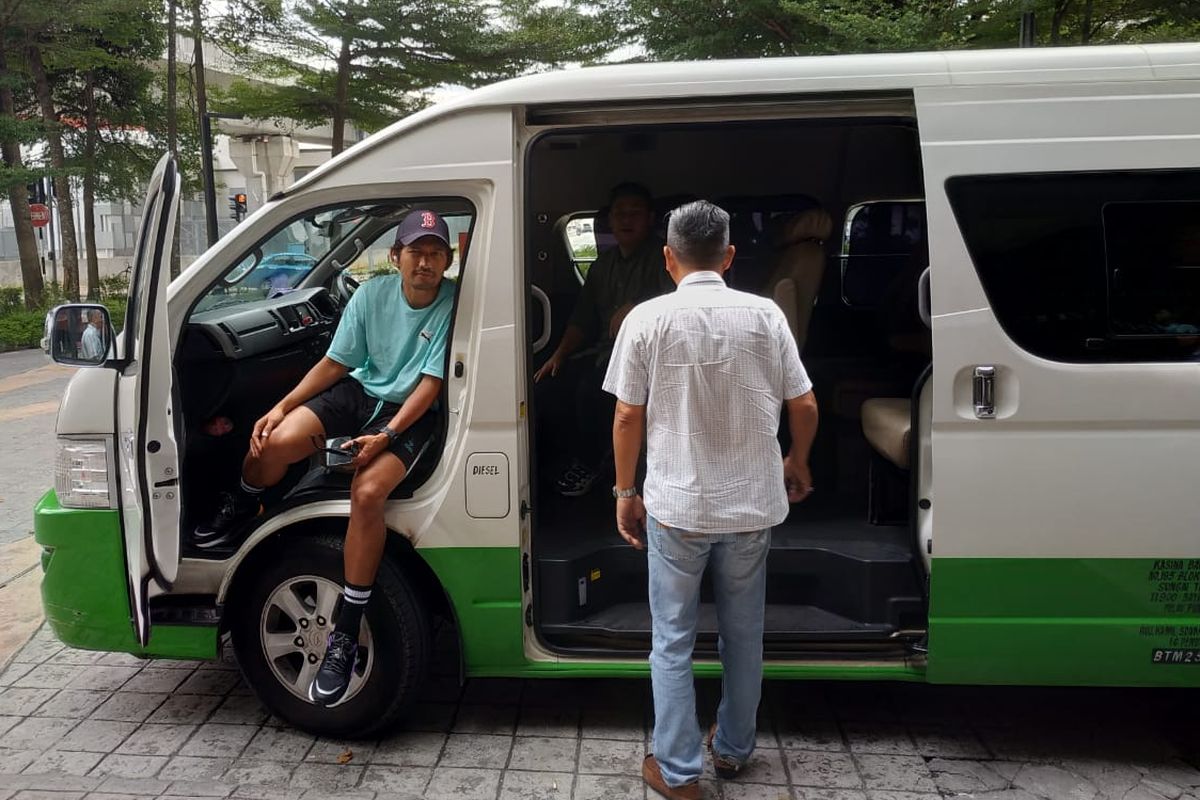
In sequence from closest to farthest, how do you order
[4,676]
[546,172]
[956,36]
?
1. [4,676]
2. [546,172]
3. [956,36]

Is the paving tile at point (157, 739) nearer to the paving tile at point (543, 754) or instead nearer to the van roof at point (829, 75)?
the paving tile at point (543, 754)

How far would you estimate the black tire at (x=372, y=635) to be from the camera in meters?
3.51

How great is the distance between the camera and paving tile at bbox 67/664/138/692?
418cm

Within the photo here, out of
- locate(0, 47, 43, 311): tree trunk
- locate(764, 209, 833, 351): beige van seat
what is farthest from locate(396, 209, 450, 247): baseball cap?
locate(0, 47, 43, 311): tree trunk

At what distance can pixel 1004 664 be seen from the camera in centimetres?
333

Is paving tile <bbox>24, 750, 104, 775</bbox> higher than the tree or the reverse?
the reverse

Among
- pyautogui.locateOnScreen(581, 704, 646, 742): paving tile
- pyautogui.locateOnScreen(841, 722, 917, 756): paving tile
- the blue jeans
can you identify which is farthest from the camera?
pyautogui.locateOnScreen(581, 704, 646, 742): paving tile

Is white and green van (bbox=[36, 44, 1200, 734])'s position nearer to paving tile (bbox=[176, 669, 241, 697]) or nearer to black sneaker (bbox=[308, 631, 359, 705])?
black sneaker (bbox=[308, 631, 359, 705])

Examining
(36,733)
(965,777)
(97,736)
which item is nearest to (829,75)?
(965,777)

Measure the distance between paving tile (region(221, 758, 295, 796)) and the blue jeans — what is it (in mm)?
1352

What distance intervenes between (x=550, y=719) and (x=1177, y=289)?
108 inches

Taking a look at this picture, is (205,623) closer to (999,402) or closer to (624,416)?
(624,416)

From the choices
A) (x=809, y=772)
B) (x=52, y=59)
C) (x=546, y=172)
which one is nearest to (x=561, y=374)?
(x=546, y=172)

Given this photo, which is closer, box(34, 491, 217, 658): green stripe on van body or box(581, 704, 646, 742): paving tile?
box(34, 491, 217, 658): green stripe on van body
